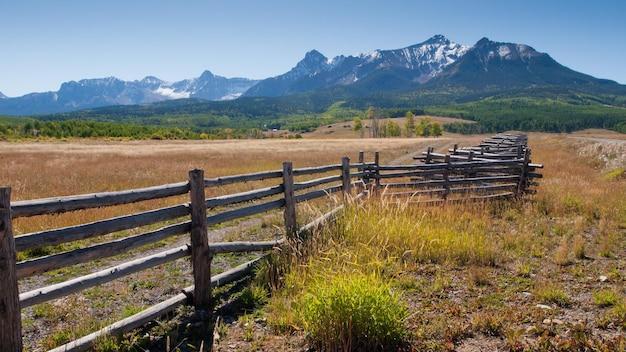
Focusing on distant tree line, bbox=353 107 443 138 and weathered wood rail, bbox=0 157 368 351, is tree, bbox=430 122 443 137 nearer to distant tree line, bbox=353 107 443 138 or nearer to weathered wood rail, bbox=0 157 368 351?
distant tree line, bbox=353 107 443 138

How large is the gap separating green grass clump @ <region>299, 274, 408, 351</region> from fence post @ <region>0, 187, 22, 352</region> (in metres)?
2.81

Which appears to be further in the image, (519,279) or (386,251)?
(386,251)

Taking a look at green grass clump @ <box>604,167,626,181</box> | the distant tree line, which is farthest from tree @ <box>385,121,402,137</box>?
green grass clump @ <box>604,167,626,181</box>

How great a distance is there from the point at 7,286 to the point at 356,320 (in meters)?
3.31

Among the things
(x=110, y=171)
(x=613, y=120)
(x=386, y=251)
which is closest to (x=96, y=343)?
(x=386, y=251)

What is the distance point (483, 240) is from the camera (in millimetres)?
9031

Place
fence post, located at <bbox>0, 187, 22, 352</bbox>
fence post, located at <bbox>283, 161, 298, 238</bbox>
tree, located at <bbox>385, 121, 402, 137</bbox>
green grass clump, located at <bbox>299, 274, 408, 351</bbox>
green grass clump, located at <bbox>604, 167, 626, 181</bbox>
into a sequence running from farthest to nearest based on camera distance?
1. tree, located at <bbox>385, 121, 402, 137</bbox>
2. green grass clump, located at <bbox>604, 167, 626, 181</bbox>
3. fence post, located at <bbox>283, 161, 298, 238</bbox>
4. green grass clump, located at <bbox>299, 274, 408, 351</bbox>
5. fence post, located at <bbox>0, 187, 22, 352</bbox>

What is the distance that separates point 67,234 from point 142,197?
1131 mm

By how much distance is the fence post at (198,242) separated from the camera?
6.05m

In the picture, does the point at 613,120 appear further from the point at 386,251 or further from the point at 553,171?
the point at 386,251

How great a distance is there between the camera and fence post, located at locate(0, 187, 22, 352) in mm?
3961

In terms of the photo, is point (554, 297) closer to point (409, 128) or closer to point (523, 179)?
point (523, 179)

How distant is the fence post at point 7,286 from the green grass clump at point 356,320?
2813 millimetres

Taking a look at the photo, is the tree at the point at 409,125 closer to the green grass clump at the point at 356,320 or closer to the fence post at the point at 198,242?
the fence post at the point at 198,242
